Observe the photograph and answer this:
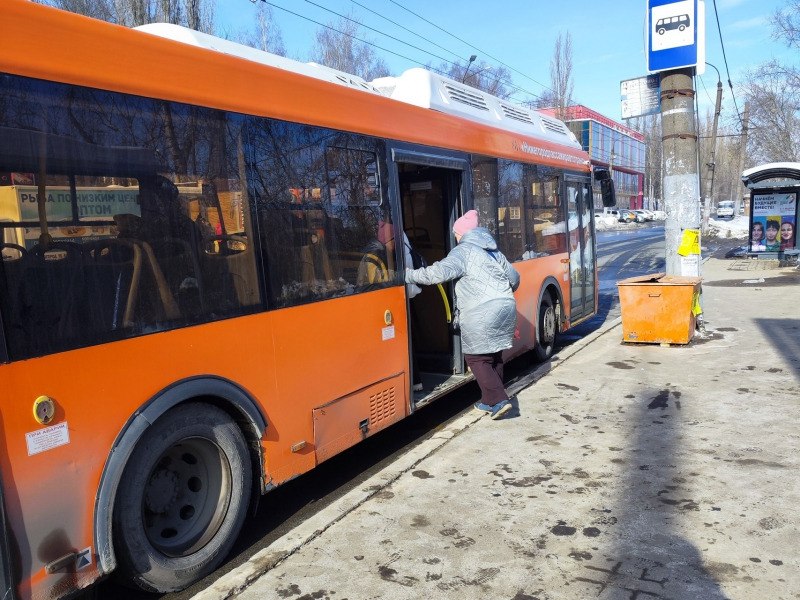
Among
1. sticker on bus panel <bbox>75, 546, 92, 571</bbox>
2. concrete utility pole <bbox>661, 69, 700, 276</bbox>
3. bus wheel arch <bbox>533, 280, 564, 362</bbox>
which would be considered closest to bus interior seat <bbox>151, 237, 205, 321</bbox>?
sticker on bus panel <bbox>75, 546, 92, 571</bbox>

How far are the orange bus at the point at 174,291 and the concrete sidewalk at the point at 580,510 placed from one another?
0.54 metres

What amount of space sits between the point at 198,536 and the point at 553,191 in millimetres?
6662

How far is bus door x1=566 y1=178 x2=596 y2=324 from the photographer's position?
9305 millimetres

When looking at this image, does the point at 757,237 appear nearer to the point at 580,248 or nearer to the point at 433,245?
the point at 580,248

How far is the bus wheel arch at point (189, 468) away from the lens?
2.85 metres

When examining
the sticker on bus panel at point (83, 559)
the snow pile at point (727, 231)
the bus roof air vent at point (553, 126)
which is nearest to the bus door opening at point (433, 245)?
the bus roof air vent at point (553, 126)

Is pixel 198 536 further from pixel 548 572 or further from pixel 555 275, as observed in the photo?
pixel 555 275

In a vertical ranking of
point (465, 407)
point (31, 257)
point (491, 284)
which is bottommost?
point (465, 407)

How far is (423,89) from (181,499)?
13.8ft

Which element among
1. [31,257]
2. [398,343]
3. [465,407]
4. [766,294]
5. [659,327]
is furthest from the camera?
[766,294]

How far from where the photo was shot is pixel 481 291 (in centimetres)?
542

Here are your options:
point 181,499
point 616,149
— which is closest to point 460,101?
point 181,499

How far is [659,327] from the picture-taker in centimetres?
822

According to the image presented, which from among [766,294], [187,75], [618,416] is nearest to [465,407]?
[618,416]
